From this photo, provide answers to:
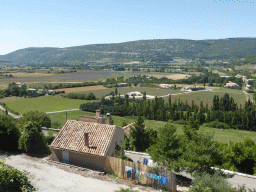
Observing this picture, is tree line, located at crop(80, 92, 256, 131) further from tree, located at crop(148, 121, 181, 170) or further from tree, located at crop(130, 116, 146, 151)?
tree, located at crop(148, 121, 181, 170)

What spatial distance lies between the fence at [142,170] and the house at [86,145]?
767 millimetres

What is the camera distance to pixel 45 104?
280 ft

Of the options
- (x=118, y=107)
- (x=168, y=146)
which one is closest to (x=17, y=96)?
(x=118, y=107)

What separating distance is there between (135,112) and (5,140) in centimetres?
5240

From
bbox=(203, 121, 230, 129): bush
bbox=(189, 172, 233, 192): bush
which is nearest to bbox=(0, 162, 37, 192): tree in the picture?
bbox=(189, 172, 233, 192): bush

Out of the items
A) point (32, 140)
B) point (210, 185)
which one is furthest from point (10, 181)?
point (32, 140)

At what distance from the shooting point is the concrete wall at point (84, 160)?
2094 cm

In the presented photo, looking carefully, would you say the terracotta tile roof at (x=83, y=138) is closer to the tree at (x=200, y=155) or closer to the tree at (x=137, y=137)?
the tree at (x=200, y=155)

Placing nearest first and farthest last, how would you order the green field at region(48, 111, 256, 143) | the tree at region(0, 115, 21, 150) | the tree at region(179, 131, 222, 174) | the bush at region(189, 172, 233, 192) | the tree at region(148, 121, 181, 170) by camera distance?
the bush at region(189, 172, 233, 192) < the tree at region(179, 131, 222, 174) < the tree at region(148, 121, 181, 170) < the tree at region(0, 115, 21, 150) < the green field at region(48, 111, 256, 143)

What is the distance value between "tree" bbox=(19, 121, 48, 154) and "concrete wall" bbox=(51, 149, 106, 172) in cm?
281

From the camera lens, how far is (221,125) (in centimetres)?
6256

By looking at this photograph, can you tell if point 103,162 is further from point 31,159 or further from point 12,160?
point 12,160

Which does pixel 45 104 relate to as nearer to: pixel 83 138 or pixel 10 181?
pixel 83 138

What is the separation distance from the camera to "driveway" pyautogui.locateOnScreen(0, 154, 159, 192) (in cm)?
1742
